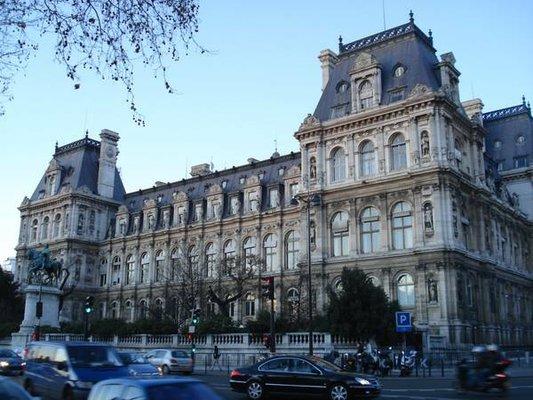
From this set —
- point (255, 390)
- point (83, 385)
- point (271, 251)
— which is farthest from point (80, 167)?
point (83, 385)

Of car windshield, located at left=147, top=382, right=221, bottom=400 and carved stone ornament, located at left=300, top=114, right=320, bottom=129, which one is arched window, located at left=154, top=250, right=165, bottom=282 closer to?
carved stone ornament, located at left=300, top=114, right=320, bottom=129

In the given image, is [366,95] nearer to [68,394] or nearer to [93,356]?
[93,356]

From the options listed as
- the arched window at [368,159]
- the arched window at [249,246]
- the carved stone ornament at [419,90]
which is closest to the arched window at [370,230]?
the arched window at [368,159]

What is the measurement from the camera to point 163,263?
69.1 m

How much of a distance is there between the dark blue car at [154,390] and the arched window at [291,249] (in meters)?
47.8

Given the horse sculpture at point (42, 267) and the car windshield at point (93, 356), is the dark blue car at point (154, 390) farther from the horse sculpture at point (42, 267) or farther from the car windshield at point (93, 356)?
the horse sculpture at point (42, 267)

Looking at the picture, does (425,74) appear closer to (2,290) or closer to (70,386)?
(70,386)

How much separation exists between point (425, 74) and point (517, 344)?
26181mm

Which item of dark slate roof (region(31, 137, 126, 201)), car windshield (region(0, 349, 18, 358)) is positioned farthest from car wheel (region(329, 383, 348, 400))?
dark slate roof (region(31, 137, 126, 201))

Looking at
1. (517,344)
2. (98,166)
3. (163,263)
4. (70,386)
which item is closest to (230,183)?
(163,263)

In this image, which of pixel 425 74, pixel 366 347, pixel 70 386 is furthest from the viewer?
pixel 425 74

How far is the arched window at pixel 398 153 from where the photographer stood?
46719 mm

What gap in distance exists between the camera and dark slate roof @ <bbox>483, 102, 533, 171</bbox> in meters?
66.5

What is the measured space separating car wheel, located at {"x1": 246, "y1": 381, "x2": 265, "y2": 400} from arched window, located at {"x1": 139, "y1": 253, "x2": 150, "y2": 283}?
174 feet
